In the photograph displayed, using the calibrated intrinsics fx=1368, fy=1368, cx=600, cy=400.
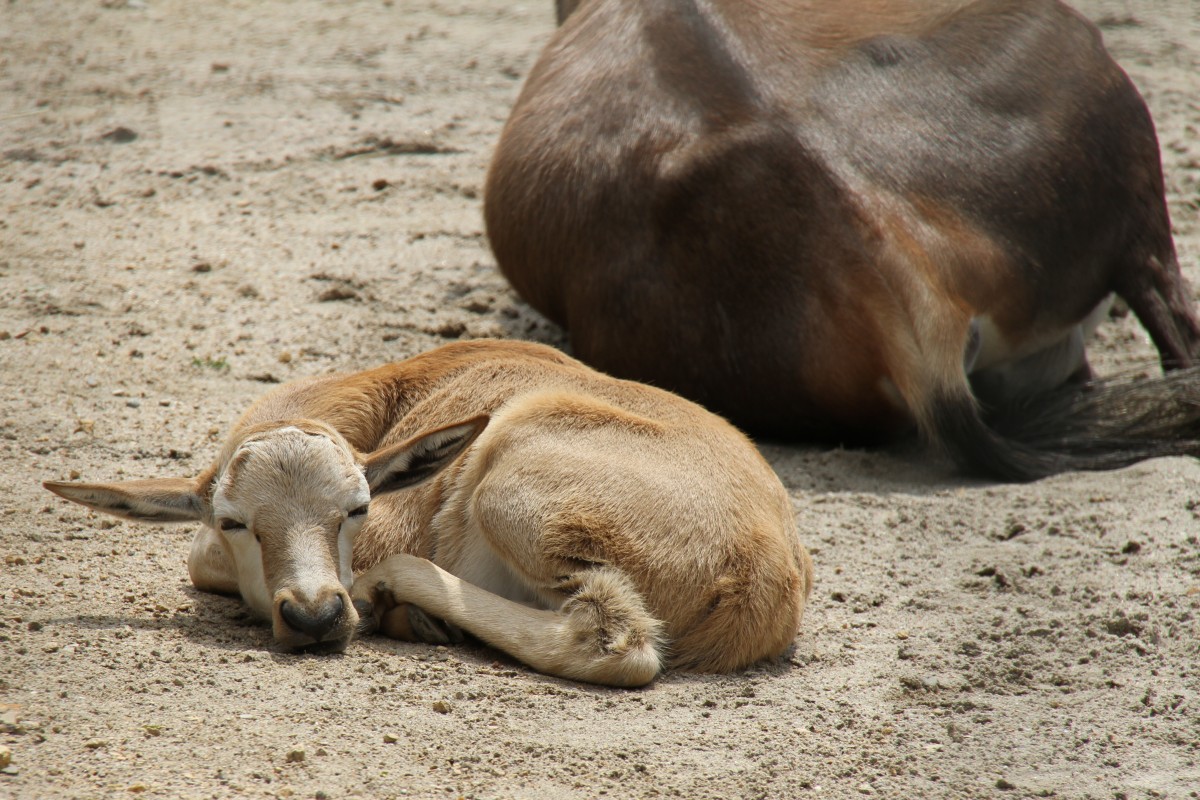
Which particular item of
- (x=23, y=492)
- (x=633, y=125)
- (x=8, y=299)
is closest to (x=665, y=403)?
(x=633, y=125)

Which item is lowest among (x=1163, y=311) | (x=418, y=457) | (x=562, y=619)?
(x=1163, y=311)

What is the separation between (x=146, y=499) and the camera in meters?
4.01

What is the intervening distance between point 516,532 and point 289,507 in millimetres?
700

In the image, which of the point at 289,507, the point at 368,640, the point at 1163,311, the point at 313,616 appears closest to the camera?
the point at 313,616

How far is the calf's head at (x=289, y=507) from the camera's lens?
3.84 m

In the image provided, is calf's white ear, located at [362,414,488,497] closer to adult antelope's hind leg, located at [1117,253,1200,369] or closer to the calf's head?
the calf's head

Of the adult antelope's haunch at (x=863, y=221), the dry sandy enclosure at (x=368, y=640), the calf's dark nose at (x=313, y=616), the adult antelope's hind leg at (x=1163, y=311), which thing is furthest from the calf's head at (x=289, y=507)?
the adult antelope's hind leg at (x=1163, y=311)

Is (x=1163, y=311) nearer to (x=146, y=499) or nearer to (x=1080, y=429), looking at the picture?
(x=1080, y=429)

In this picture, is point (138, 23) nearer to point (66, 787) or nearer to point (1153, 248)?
point (1153, 248)

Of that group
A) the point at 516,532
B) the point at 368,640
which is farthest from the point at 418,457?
the point at 368,640

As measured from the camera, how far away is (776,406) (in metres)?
5.82

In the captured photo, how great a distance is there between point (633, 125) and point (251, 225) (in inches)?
93.5

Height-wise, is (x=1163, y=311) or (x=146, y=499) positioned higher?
(x=146, y=499)

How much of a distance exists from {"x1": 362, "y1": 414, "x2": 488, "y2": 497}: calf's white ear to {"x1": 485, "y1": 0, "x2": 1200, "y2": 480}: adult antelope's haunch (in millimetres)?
1845
